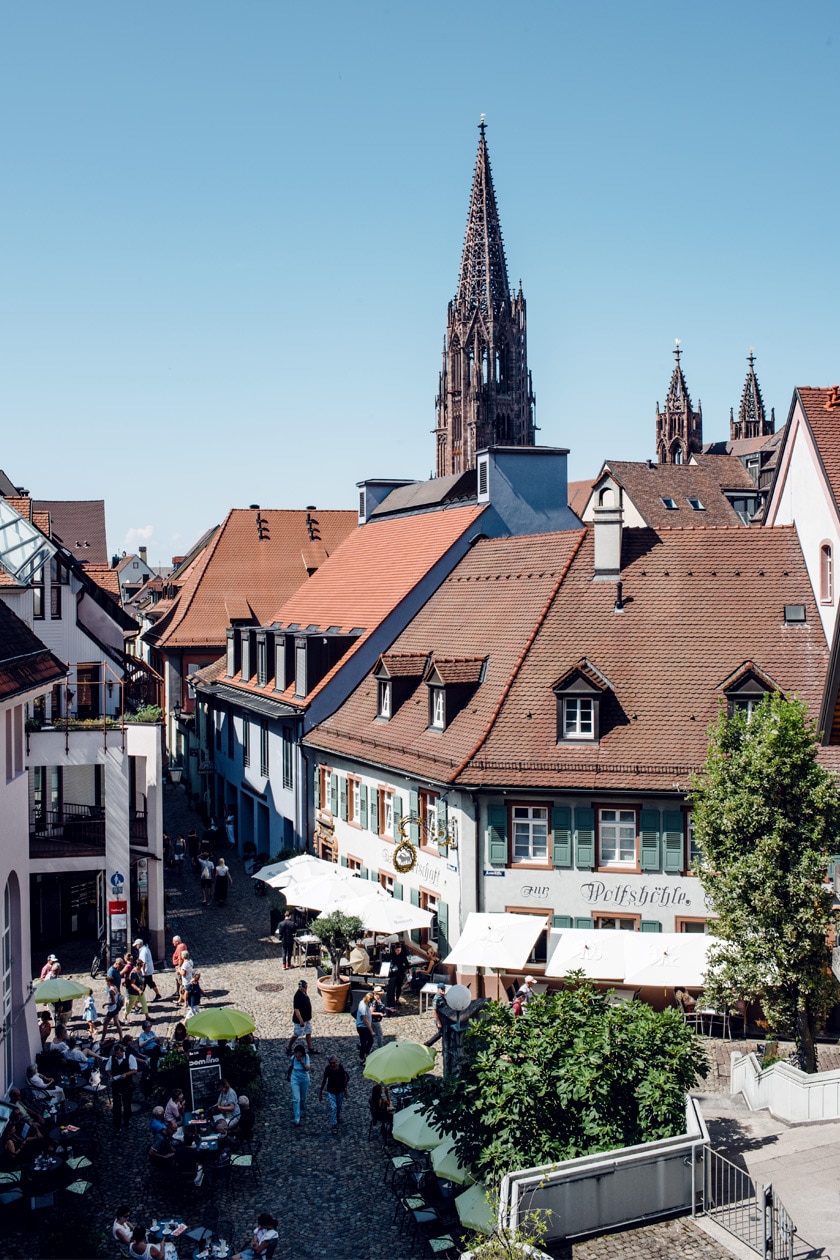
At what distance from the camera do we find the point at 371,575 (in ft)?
133

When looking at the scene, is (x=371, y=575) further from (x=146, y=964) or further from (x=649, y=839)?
(x=649, y=839)

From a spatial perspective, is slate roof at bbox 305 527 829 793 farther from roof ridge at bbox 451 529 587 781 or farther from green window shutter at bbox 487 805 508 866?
green window shutter at bbox 487 805 508 866

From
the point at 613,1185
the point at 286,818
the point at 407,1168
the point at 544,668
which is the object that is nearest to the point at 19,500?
the point at 286,818

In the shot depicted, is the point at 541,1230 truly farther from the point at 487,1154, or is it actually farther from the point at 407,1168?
the point at 407,1168

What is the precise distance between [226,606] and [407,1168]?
4255 cm

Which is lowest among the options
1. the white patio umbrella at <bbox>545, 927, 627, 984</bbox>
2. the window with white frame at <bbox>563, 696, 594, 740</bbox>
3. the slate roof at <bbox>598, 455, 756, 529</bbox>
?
the white patio umbrella at <bbox>545, 927, 627, 984</bbox>

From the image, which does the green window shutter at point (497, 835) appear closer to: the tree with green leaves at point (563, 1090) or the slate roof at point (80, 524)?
the tree with green leaves at point (563, 1090)

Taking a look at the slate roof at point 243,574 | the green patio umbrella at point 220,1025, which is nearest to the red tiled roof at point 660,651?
the green patio umbrella at point 220,1025

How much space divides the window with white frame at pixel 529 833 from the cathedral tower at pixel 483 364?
97.4m

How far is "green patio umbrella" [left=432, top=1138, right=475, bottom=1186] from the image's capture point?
16.3 m

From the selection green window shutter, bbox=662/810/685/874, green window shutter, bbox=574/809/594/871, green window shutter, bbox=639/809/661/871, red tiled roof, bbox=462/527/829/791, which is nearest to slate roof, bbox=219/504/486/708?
red tiled roof, bbox=462/527/829/791

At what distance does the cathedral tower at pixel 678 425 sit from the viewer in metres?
108

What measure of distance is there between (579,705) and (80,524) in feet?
167

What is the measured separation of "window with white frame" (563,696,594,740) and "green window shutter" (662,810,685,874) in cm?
244
